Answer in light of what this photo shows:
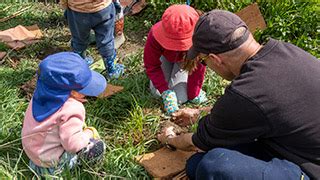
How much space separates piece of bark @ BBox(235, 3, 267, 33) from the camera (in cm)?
390

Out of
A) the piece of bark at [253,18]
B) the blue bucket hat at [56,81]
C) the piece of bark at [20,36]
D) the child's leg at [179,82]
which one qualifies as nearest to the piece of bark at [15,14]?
the piece of bark at [20,36]

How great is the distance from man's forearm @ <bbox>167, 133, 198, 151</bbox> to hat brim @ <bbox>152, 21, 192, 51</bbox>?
63cm

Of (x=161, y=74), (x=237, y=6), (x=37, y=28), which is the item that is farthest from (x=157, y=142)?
(x=37, y=28)

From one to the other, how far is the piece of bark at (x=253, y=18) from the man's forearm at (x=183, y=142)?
1.67 metres

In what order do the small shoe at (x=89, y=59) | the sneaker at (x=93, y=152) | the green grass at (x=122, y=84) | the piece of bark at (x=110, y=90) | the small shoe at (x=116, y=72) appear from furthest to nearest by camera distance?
the small shoe at (x=89, y=59) → the small shoe at (x=116, y=72) → the piece of bark at (x=110, y=90) → the green grass at (x=122, y=84) → the sneaker at (x=93, y=152)

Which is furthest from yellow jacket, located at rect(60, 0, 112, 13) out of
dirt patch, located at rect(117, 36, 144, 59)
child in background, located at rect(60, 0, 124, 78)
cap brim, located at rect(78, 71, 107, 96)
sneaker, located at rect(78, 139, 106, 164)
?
sneaker, located at rect(78, 139, 106, 164)

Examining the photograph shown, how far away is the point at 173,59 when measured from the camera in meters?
3.24

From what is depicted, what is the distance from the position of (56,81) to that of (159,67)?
1110 mm

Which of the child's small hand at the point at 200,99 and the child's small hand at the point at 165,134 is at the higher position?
the child's small hand at the point at 165,134

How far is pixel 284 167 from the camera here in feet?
6.97

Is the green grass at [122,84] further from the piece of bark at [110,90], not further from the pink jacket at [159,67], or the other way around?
the pink jacket at [159,67]

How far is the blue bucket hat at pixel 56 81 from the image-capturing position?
223 cm

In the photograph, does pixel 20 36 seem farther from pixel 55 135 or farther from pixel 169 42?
pixel 55 135

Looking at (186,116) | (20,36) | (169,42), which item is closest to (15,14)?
(20,36)
